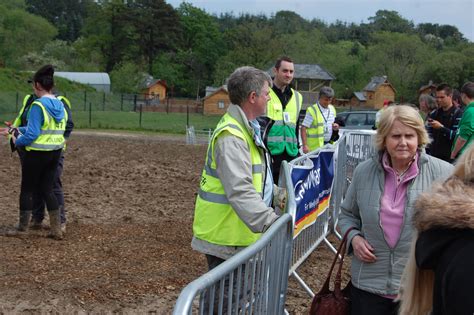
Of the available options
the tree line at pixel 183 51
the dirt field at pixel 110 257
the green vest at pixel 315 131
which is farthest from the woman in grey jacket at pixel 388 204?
the tree line at pixel 183 51

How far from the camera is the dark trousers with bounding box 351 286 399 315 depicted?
3.41 m

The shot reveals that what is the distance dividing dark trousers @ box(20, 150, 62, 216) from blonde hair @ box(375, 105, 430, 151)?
4.81m

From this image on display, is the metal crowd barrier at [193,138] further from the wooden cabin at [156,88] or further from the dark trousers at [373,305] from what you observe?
the wooden cabin at [156,88]

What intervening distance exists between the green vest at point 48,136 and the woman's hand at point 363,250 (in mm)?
4738

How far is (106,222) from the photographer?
8.64 meters

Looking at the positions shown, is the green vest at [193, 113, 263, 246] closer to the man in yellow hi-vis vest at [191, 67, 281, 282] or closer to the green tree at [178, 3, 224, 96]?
the man in yellow hi-vis vest at [191, 67, 281, 282]

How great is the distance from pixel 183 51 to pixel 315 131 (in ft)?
328

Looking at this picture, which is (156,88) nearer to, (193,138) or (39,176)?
(193,138)

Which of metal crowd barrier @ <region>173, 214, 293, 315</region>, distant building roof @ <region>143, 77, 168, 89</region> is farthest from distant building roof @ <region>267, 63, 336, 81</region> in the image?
metal crowd barrier @ <region>173, 214, 293, 315</region>

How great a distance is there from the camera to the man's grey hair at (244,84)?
3826 mm

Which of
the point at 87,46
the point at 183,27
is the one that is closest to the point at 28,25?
the point at 87,46

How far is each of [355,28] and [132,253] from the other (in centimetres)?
18003

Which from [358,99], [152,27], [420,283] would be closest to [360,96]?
[358,99]

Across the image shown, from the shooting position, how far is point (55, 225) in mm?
7426
